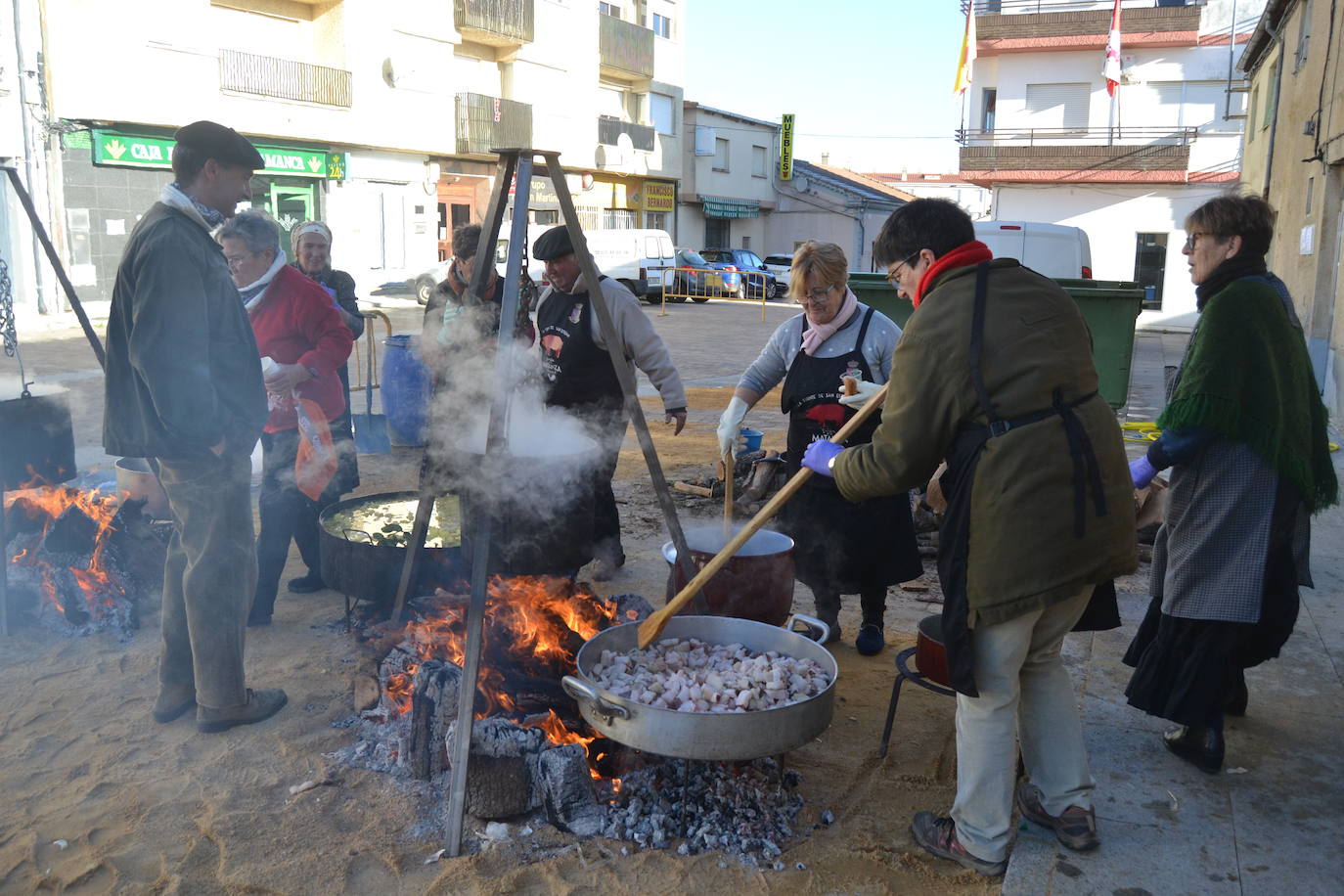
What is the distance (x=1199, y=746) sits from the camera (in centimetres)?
337

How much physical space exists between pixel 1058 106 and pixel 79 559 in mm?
28951

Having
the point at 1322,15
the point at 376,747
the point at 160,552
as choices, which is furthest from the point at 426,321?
the point at 1322,15

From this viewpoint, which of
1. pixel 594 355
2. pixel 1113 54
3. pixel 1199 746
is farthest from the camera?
pixel 1113 54

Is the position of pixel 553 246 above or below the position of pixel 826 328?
above

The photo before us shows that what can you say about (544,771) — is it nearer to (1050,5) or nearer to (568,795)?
(568,795)

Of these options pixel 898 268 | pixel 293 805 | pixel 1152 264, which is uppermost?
pixel 1152 264

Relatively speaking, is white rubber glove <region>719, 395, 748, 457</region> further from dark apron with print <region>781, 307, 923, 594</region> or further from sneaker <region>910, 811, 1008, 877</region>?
sneaker <region>910, 811, 1008, 877</region>

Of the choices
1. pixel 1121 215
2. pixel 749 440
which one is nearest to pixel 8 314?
pixel 749 440

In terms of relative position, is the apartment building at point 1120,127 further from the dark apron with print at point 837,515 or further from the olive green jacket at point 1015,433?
the olive green jacket at point 1015,433

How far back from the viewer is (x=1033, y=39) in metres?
27.4

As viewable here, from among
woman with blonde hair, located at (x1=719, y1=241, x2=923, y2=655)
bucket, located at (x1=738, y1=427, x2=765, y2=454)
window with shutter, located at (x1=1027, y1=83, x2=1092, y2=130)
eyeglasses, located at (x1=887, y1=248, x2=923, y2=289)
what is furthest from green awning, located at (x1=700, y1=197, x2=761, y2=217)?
eyeglasses, located at (x1=887, y1=248, x2=923, y2=289)

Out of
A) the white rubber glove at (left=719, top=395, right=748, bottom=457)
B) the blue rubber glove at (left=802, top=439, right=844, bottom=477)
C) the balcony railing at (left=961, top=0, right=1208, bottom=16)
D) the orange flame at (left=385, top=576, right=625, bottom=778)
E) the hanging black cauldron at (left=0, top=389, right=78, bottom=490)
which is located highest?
the balcony railing at (left=961, top=0, right=1208, bottom=16)

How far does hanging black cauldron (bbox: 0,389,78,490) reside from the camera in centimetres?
484

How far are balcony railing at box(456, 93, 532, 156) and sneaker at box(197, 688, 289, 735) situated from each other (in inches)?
925
